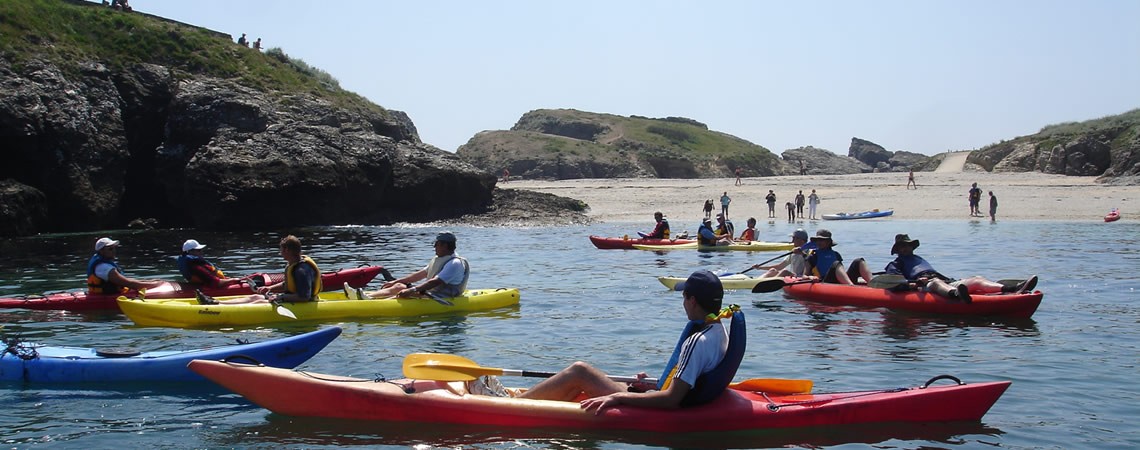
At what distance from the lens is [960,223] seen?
33062 mm

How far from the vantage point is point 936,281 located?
12.5 metres

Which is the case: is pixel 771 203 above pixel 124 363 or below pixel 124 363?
above

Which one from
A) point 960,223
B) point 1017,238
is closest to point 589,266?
point 1017,238

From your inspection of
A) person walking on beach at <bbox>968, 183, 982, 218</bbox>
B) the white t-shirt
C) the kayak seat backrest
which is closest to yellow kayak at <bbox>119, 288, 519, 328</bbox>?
the kayak seat backrest

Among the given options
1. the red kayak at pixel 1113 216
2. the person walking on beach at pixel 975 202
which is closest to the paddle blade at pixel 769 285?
the red kayak at pixel 1113 216

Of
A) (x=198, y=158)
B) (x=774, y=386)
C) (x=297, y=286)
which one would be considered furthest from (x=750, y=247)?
(x=198, y=158)

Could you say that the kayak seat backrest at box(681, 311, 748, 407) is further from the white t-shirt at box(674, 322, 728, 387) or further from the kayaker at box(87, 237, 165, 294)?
the kayaker at box(87, 237, 165, 294)

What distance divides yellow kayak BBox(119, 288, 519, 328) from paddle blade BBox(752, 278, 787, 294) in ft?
14.6

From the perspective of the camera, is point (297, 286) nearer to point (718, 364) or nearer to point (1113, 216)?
point (718, 364)

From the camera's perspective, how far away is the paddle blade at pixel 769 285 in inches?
565

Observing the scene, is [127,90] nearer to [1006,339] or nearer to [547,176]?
[1006,339]

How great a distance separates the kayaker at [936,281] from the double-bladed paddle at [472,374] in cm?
550

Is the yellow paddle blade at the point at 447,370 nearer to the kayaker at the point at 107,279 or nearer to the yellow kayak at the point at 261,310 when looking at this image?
the yellow kayak at the point at 261,310

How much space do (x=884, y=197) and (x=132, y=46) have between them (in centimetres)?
3070
